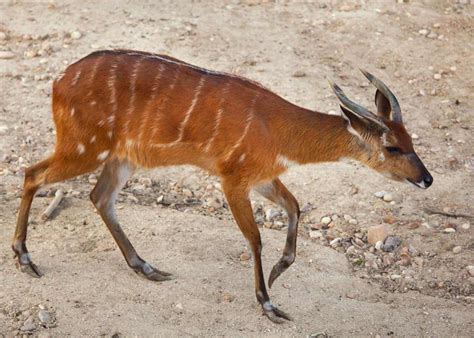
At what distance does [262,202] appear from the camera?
755cm

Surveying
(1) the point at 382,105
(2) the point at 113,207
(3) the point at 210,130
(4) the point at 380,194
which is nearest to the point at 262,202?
(4) the point at 380,194

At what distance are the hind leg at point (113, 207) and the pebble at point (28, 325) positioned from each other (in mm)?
882

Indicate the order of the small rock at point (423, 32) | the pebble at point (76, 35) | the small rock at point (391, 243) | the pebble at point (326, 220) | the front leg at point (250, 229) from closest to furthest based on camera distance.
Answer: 1. the front leg at point (250, 229)
2. the small rock at point (391, 243)
3. the pebble at point (326, 220)
4. the pebble at point (76, 35)
5. the small rock at point (423, 32)

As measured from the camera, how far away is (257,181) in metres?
6.01

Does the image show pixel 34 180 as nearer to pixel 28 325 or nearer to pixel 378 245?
pixel 28 325

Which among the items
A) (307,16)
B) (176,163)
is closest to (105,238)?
(176,163)

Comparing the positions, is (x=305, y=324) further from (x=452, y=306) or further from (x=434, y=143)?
(x=434, y=143)

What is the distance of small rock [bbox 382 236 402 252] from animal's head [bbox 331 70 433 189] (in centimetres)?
107

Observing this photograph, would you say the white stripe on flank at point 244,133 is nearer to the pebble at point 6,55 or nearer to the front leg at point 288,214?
the front leg at point 288,214

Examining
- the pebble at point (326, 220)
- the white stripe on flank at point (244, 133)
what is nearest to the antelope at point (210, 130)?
the white stripe on flank at point (244, 133)

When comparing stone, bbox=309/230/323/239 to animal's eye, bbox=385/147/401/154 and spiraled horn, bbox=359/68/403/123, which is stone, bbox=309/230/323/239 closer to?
animal's eye, bbox=385/147/401/154

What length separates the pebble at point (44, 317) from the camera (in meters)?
5.75

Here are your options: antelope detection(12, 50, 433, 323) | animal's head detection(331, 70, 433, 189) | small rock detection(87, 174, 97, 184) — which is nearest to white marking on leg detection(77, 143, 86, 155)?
antelope detection(12, 50, 433, 323)

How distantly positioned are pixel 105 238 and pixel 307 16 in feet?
15.2
